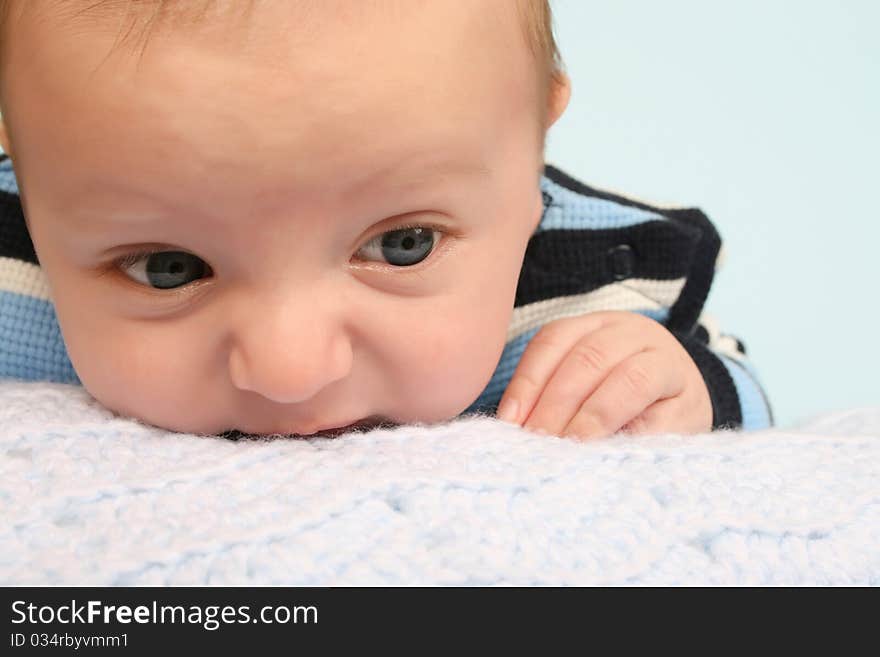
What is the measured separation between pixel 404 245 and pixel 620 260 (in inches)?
15.9

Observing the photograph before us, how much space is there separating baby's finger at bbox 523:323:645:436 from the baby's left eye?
18 cm

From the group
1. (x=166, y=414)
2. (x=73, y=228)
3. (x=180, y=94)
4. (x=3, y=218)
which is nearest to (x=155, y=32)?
(x=180, y=94)

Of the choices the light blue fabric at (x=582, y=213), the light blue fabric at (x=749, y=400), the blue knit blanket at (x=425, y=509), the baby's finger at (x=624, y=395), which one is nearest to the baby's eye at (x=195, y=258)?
the blue knit blanket at (x=425, y=509)

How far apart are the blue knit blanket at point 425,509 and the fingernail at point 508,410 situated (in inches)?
5.1

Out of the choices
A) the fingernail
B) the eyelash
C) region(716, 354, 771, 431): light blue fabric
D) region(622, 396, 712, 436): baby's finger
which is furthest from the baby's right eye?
region(716, 354, 771, 431): light blue fabric

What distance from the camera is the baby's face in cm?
59

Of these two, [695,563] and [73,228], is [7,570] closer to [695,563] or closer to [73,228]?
[73,228]

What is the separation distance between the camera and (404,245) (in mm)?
686

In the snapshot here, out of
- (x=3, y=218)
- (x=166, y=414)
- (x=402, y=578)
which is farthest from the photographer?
(x=3, y=218)

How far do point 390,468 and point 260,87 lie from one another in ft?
0.80

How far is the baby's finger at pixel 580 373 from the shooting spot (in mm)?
809

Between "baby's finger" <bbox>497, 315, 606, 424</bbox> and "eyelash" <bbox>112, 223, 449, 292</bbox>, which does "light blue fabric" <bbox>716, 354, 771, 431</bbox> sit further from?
"eyelash" <bbox>112, 223, 449, 292</bbox>

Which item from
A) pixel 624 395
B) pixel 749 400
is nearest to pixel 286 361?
pixel 624 395
